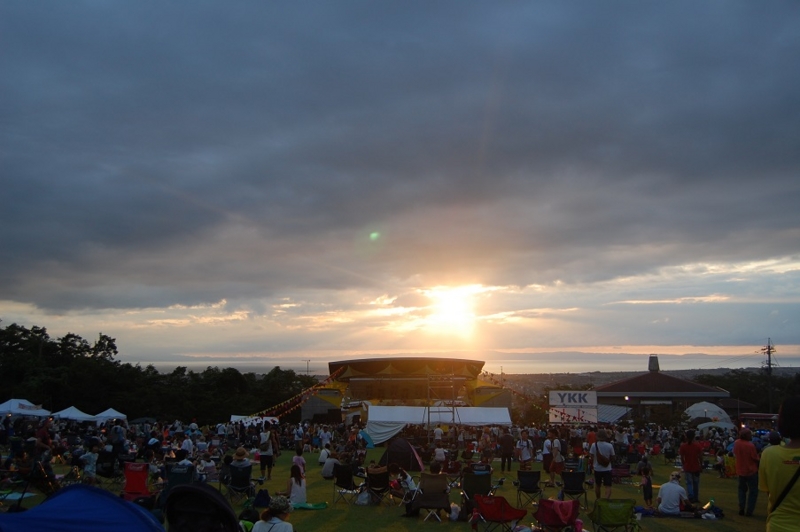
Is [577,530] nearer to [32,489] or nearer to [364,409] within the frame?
[32,489]

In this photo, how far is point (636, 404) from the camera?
62.5 meters

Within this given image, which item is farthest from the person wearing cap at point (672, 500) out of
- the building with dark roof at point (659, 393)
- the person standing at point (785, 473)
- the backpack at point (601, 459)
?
the building with dark roof at point (659, 393)

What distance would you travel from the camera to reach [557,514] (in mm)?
9781

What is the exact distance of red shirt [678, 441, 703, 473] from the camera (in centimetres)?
1373

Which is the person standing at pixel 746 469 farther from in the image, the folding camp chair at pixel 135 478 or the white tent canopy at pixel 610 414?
the white tent canopy at pixel 610 414

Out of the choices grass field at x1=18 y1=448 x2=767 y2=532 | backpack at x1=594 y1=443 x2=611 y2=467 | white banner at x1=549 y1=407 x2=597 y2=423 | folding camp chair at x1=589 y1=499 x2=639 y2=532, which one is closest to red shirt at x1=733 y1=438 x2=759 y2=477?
grass field at x1=18 y1=448 x2=767 y2=532

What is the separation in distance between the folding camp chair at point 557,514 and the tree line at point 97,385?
121ft

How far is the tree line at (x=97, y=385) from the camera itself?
142ft

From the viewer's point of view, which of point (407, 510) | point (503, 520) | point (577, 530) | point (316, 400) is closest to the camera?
point (577, 530)

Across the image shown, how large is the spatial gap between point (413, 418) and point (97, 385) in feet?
85.5

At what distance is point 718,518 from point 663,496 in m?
1.01

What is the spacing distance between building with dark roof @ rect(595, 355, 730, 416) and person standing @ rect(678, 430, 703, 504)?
156ft

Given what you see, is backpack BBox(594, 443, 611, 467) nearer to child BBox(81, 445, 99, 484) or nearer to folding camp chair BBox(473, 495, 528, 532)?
folding camp chair BBox(473, 495, 528, 532)

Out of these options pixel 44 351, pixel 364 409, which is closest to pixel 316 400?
pixel 364 409
